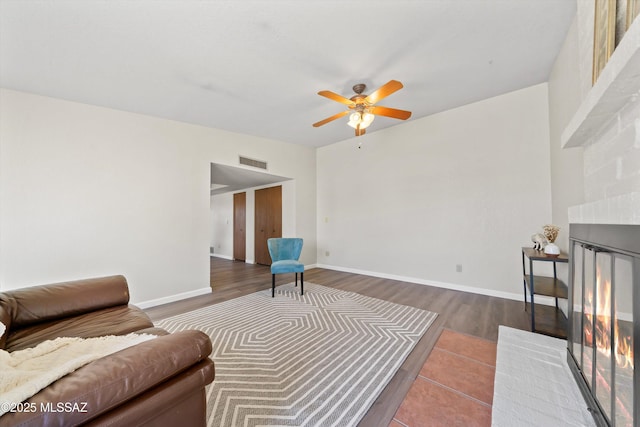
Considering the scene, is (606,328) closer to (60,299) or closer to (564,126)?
(564,126)

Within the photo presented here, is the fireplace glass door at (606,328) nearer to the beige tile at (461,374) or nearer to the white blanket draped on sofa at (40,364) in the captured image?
the beige tile at (461,374)

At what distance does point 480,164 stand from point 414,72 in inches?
67.4

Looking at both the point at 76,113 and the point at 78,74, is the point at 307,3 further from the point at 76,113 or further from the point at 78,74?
the point at 76,113

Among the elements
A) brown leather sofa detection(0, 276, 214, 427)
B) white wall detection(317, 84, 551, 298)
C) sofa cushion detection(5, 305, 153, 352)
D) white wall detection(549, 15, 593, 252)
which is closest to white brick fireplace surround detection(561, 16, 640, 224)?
white wall detection(549, 15, 593, 252)

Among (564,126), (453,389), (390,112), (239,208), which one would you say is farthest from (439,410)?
(239,208)

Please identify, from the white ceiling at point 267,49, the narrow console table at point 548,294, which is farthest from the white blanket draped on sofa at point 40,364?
the narrow console table at point 548,294

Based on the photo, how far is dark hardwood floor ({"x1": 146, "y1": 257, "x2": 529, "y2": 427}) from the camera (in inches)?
59.1

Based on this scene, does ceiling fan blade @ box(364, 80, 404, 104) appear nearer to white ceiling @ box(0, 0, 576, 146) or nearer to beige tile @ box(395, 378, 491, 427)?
white ceiling @ box(0, 0, 576, 146)

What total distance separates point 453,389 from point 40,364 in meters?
2.10

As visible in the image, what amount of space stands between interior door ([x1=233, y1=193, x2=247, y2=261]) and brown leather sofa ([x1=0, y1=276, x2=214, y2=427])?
505 centimetres

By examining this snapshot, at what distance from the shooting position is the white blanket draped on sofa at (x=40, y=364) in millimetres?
595

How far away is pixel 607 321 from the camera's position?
0.98 metres

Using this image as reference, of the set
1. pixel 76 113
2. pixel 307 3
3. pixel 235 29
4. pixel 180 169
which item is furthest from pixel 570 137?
pixel 76 113

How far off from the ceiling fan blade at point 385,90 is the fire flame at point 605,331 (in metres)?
1.81
